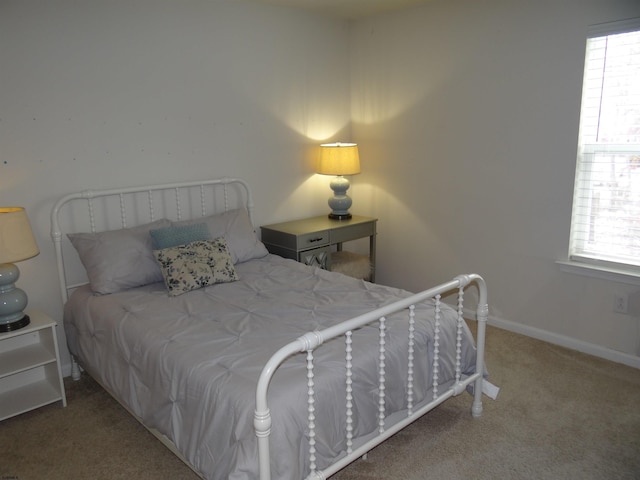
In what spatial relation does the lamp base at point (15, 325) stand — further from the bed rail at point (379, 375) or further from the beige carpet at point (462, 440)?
the bed rail at point (379, 375)

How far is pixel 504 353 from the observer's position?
3262 mm

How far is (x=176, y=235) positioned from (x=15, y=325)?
94cm

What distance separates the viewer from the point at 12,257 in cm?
246

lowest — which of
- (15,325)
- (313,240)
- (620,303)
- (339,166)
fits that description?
(620,303)

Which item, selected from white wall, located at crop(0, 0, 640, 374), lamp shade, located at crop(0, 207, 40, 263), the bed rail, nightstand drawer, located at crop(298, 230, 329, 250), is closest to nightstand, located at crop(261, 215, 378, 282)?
nightstand drawer, located at crop(298, 230, 329, 250)

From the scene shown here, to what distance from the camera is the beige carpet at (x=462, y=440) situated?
2.20m

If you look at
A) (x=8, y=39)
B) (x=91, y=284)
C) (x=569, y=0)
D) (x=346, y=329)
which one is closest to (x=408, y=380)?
(x=346, y=329)

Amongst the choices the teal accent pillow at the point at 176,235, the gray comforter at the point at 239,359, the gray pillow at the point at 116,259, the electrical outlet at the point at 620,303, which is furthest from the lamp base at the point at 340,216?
the electrical outlet at the point at 620,303

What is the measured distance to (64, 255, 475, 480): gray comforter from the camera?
1.76 metres

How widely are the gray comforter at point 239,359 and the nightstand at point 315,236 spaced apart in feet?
2.10

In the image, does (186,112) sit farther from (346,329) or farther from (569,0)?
(569,0)

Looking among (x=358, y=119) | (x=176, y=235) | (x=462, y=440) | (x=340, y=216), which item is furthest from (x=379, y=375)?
(x=358, y=119)

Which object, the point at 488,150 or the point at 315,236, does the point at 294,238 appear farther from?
the point at 488,150

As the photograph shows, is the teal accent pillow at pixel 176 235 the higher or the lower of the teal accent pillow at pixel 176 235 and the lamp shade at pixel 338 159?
the lower
